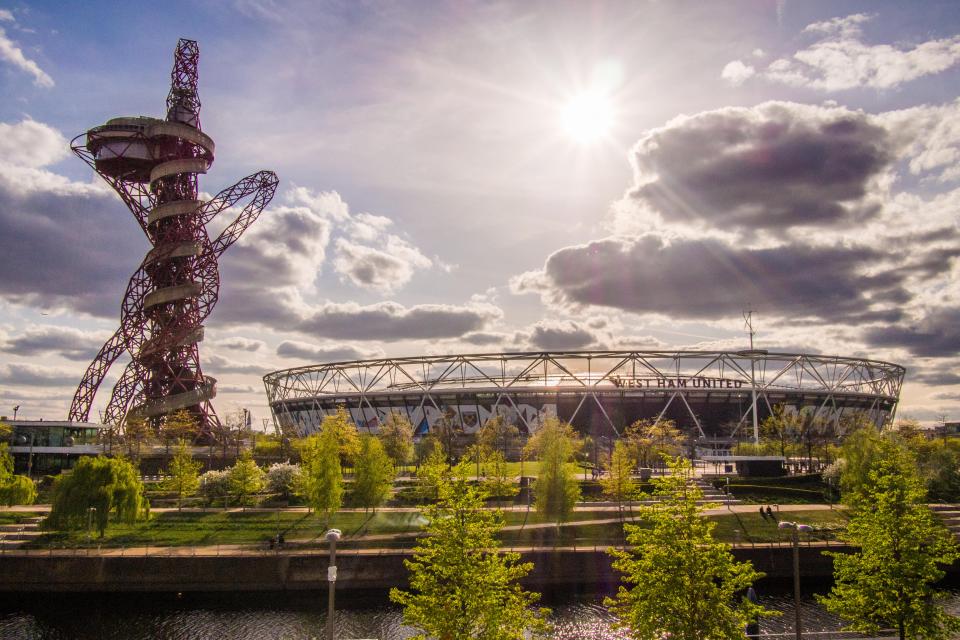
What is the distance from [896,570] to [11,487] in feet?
160

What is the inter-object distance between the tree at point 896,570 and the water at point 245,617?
6569 mm

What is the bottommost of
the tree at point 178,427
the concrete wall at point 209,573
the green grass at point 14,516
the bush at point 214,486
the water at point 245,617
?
the water at point 245,617

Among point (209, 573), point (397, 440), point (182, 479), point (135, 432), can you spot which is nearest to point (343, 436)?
point (397, 440)

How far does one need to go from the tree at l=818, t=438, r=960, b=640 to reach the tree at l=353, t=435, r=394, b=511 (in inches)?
1131

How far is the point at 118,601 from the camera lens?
3284 cm

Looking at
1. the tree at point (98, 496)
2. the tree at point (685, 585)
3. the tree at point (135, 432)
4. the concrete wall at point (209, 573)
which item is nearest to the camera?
the tree at point (685, 585)

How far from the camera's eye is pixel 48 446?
238ft

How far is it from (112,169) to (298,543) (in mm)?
62157

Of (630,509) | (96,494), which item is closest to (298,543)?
(96,494)

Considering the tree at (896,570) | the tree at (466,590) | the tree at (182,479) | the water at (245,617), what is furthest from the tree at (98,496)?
the tree at (896,570)

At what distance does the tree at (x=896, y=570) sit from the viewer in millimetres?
20828

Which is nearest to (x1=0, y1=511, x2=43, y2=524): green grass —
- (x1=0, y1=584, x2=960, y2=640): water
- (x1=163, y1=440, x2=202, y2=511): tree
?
(x1=163, y1=440, x2=202, y2=511): tree

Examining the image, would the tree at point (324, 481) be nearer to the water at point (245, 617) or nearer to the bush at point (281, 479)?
the water at point (245, 617)

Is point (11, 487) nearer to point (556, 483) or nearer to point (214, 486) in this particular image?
point (214, 486)
